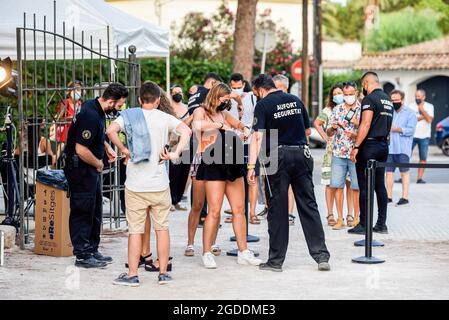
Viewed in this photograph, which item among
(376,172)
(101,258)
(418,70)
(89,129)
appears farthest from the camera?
(418,70)

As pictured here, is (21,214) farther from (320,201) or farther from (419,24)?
(419,24)

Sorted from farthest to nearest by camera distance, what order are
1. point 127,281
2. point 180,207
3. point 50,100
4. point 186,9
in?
point 186,9, point 180,207, point 50,100, point 127,281

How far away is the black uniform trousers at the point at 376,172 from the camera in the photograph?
1205 centimetres

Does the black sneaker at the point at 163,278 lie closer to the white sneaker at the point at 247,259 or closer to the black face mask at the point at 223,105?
the white sneaker at the point at 247,259

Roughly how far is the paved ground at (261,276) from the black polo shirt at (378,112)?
129cm

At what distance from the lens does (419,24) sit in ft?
171

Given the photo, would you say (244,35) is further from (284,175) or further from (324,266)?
(324,266)

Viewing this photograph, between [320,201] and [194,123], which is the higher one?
[194,123]

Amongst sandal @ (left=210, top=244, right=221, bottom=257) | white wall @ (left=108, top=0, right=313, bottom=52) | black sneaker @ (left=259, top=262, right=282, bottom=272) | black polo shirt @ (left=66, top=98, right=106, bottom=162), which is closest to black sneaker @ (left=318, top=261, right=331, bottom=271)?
black sneaker @ (left=259, top=262, right=282, bottom=272)

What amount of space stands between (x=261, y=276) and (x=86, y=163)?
206 centimetres

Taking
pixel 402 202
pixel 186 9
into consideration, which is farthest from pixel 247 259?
pixel 186 9

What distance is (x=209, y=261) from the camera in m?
9.89

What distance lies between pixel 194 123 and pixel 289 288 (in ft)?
6.91

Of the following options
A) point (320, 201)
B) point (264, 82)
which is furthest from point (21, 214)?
point (320, 201)
